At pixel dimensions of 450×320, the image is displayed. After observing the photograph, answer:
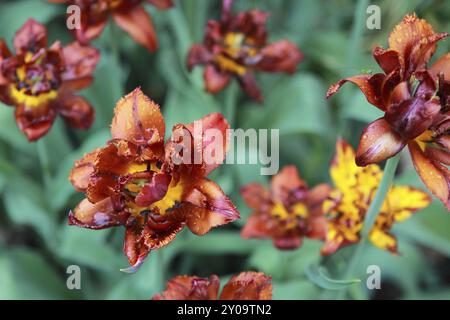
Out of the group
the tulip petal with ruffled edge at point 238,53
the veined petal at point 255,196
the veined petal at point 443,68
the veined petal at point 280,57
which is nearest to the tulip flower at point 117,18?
the tulip petal with ruffled edge at point 238,53

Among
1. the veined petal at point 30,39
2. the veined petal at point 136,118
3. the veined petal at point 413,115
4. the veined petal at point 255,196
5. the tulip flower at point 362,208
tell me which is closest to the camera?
the veined petal at point 413,115

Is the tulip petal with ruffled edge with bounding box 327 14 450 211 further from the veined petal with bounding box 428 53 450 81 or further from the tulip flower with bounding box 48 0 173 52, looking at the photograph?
the tulip flower with bounding box 48 0 173 52

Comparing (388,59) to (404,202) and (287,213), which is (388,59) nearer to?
(404,202)

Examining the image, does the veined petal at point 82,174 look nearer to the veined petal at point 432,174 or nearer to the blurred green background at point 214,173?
the blurred green background at point 214,173
